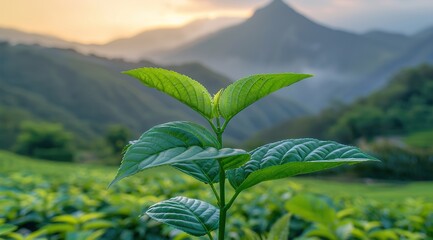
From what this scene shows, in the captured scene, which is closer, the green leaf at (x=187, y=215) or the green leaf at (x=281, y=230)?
the green leaf at (x=187, y=215)

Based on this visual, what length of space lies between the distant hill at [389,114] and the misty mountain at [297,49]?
452 ft

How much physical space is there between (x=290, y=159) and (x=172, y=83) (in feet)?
0.67

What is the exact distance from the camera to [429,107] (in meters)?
35.2

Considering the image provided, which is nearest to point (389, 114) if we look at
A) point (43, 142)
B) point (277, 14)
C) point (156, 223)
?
point (43, 142)

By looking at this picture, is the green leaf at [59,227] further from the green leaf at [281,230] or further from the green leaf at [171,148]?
the green leaf at [171,148]

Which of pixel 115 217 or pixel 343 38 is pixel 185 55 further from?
pixel 115 217

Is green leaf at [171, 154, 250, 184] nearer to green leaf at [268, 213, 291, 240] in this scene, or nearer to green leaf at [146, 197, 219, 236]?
green leaf at [146, 197, 219, 236]

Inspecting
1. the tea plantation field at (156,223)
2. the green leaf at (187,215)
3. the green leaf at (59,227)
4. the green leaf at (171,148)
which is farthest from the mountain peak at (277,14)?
the green leaf at (171,148)

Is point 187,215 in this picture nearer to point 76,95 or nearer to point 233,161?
point 233,161

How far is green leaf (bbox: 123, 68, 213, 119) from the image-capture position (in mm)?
761

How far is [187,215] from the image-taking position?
0.87m

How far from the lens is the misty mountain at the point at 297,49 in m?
184

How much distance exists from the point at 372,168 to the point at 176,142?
11850mm

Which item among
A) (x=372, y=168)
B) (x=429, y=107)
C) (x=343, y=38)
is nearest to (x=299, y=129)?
(x=429, y=107)
